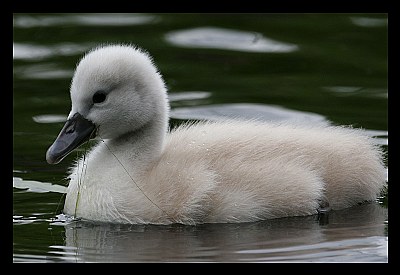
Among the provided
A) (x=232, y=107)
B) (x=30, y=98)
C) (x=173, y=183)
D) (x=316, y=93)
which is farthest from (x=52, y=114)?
(x=173, y=183)

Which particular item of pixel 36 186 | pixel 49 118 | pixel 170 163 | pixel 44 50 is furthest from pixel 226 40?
pixel 170 163

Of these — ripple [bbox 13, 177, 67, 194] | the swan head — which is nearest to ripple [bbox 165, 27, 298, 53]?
ripple [bbox 13, 177, 67, 194]

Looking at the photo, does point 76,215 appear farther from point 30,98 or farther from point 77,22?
point 77,22

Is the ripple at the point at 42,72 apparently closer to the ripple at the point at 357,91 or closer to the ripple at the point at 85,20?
the ripple at the point at 85,20

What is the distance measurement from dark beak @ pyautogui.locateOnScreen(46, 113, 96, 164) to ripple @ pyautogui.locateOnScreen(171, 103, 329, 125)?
114 inches

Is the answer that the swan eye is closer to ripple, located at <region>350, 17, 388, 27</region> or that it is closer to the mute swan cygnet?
the mute swan cygnet

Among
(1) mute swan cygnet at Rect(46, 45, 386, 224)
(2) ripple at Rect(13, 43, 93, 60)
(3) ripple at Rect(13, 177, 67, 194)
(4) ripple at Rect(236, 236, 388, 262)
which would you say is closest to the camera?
(4) ripple at Rect(236, 236, 388, 262)

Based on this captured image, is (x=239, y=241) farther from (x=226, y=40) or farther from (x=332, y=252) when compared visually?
(x=226, y=40)

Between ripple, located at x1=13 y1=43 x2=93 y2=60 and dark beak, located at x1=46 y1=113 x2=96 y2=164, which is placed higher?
ripple, located at x1=13 y1=43 x2=93 y2=60

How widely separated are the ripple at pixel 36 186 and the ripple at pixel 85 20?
5610 millimetres

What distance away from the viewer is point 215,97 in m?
11.8

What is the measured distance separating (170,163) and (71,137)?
27.6 inches

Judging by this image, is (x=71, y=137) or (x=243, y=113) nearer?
(x=71, y=137)

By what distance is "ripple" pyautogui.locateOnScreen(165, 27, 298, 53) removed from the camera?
13656 millimetres
